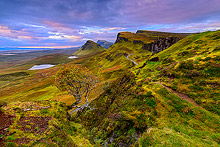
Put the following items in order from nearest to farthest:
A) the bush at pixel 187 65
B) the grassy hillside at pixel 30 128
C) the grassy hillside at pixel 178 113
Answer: the grassy hillside at pixel 30 128 < the grassy hillside at pixel 178 113 < the bush at pixel 187 65

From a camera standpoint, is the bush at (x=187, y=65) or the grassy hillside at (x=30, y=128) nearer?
the grassy hillside at (x=30, y=128)

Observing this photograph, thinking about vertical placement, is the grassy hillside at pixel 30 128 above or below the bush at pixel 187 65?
below

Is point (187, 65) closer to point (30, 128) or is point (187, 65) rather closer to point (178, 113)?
point (178, 113)

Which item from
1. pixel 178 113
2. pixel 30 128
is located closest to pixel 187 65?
pixel 178 113

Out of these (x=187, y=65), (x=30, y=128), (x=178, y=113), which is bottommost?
(x=178, y=113)

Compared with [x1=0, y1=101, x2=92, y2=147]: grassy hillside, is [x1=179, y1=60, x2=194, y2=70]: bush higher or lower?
higher

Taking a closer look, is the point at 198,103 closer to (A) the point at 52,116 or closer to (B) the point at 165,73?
(B) the point at 165,73

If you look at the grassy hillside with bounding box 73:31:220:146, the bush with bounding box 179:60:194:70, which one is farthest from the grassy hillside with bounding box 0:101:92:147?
the bush with bounding box 179:60:194:70

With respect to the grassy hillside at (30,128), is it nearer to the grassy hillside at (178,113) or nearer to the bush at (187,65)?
the grassy hillside at (178,113)

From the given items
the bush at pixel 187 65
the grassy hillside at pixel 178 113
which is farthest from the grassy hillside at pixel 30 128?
the bush at pixel 187 65

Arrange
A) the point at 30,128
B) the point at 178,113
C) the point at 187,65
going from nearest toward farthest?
the point at 30,128 → the point at 178,113 → the point at 187,65

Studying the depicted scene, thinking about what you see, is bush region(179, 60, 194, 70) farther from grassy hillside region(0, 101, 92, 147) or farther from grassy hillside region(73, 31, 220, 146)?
grassy hillside region(0, 101, 92, 147)

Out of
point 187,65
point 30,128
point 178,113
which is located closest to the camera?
point 30,128

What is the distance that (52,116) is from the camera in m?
18.6
